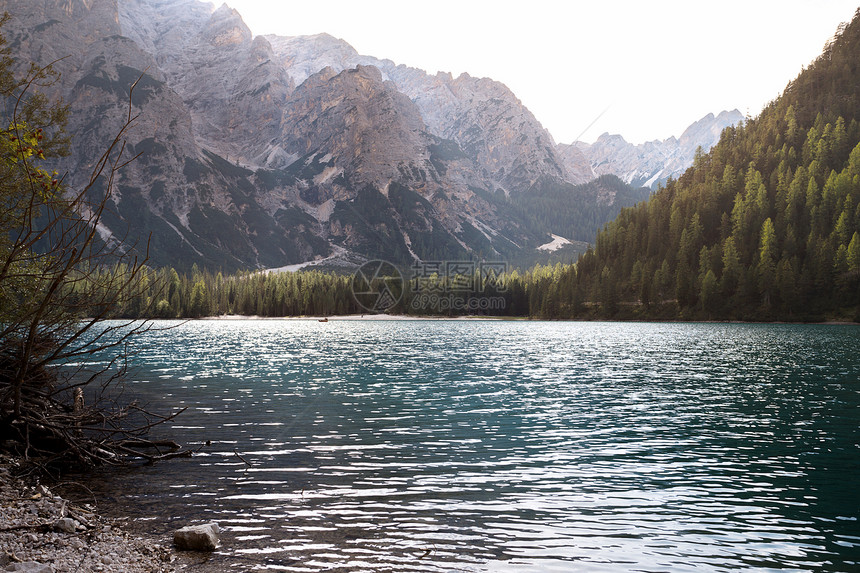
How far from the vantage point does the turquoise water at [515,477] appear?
1256cm

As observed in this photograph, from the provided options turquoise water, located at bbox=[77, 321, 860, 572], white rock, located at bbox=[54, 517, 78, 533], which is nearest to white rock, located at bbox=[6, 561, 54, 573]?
white rock, located at bbox=[54, 517, 78, 533]

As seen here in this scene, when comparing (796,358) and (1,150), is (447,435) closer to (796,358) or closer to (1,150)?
(1,150)

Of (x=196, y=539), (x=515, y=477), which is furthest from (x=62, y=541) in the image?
(x=515, y=477)

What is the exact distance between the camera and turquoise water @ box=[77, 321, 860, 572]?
1256cm

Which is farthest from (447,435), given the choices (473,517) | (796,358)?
(796,358)

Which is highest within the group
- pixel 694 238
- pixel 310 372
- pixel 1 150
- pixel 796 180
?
pixel 796 180

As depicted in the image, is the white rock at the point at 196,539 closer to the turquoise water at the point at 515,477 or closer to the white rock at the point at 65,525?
the turquoise water at the point at 515,477

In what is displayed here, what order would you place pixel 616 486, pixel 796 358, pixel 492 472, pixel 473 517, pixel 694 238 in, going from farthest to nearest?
pixel 694 238 → pixel 796 358 → pixel 492 472 → pixel 616 486 → pixel 473 517

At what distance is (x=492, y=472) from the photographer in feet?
63.6

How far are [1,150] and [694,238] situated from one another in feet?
683

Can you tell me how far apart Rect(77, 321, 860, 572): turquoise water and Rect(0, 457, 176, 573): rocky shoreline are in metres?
1.28

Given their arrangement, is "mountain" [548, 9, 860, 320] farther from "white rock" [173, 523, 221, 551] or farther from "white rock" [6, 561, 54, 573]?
"white rock" [6, 561, 54, 573]

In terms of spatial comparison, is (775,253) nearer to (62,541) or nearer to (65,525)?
(65,525)

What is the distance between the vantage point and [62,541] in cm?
1112
